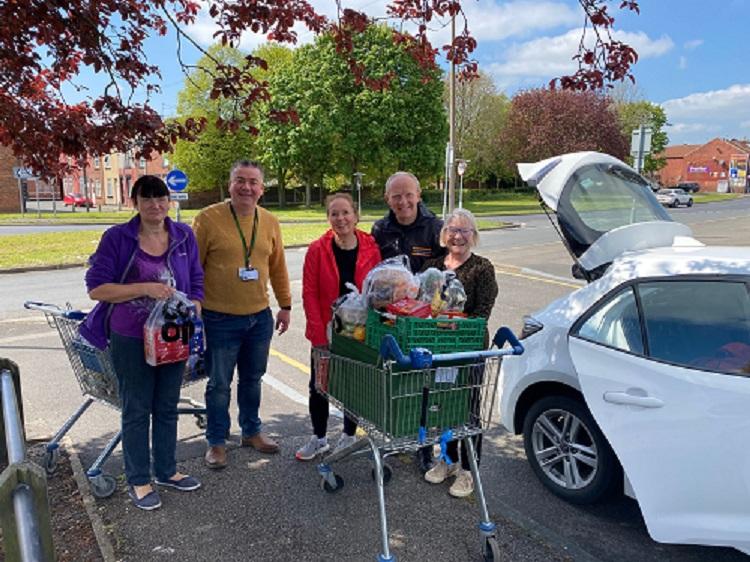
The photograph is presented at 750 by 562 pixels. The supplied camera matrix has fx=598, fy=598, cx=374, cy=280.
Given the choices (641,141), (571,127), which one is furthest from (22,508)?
(571,127)

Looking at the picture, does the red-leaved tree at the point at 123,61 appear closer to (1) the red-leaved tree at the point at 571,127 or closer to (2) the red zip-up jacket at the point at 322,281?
(2) the red zip-up jacket at the point at 322,281

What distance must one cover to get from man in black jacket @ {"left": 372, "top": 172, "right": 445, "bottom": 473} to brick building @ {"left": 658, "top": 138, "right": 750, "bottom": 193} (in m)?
88.7

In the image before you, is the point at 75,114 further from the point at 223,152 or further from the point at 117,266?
the point at 223,152

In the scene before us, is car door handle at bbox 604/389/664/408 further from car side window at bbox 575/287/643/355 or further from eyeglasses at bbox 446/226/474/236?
eyeglasses at bbox 446/226/474/236

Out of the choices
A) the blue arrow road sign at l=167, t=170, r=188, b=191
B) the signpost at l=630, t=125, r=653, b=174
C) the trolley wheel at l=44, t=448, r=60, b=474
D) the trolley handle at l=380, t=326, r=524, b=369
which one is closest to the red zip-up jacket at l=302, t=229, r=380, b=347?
the trolley handle at l=380, t=326, r=524, b=369

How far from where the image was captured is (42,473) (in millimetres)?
2041

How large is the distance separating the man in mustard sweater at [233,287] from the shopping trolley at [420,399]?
3.25ft

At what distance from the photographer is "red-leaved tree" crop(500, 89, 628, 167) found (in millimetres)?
47938

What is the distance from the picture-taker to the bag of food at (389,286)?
9.53ft

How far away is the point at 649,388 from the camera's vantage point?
294cm

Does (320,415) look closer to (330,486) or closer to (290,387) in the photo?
(330,486)

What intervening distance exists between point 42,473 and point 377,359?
4.68 ft

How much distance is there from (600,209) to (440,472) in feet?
8.18

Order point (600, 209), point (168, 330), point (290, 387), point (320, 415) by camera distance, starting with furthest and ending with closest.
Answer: point (290, 387) < point (600, 209) < point (320, 415) < point (168, 330)
